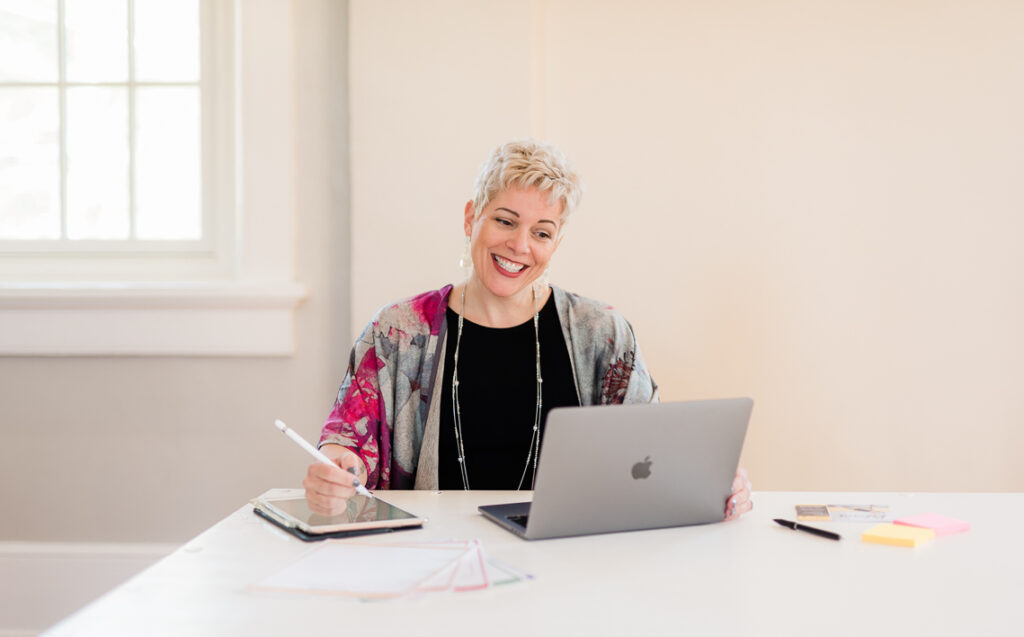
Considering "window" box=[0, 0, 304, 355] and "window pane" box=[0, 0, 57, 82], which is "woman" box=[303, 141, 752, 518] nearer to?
"window" box=[0, 0, 304, 355]

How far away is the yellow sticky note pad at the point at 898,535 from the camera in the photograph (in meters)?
1.25

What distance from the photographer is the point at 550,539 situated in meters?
1.24

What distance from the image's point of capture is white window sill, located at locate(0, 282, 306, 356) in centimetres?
240

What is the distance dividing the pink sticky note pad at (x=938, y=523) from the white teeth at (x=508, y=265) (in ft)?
2.98

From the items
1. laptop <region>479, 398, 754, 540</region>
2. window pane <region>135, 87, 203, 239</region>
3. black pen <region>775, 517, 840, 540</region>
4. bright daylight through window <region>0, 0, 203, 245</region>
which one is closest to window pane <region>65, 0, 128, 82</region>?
bright daylight through window <region>0, 0, 203, 245</region>

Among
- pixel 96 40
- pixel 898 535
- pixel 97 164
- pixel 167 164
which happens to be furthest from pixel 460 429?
pixel 96 40

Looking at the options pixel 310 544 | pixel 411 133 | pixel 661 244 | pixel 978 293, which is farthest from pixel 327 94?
pixel 978 293

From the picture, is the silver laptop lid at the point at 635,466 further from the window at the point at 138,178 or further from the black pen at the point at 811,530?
the window at the point at 138,178

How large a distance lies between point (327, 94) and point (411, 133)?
31 cm

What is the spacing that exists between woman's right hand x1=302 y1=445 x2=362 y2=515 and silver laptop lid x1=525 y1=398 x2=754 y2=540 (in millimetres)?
316

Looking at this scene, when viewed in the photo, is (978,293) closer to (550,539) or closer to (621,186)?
(621,186)

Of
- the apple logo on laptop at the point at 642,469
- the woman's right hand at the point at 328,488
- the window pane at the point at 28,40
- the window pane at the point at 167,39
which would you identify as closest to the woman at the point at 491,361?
the woman's right hand at the point at 328,488

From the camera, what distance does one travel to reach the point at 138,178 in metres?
2.59

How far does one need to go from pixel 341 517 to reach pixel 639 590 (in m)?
0.49
